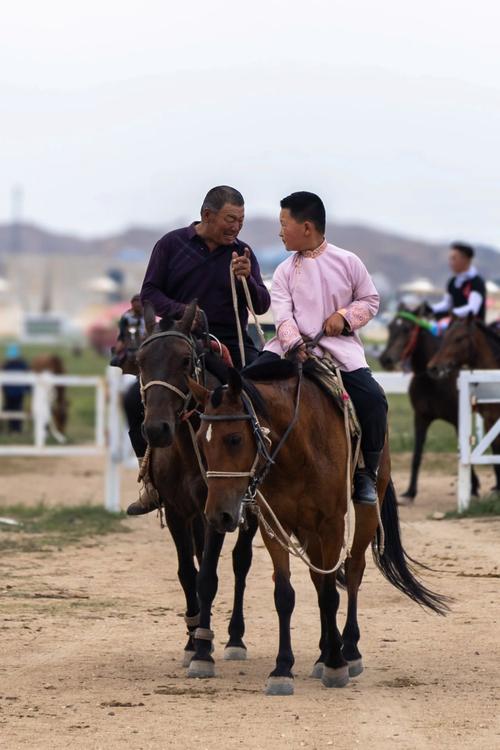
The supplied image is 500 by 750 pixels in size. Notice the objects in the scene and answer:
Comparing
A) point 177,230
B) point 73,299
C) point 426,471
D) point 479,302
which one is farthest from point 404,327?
point 73,299

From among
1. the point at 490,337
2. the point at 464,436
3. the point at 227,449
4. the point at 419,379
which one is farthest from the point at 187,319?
the point at 419,379

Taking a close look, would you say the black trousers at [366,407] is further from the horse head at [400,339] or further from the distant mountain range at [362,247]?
the distant mountain range at [362,247]

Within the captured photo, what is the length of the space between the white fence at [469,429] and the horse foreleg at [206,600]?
690 cm

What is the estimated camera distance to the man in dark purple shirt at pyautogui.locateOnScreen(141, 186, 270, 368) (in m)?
8.44

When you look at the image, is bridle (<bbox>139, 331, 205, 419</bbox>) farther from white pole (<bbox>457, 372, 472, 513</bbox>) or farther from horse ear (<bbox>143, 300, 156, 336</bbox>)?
white pole (<bbox>457, 372, 472, 513</bbox>)

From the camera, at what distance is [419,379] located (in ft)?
57.8

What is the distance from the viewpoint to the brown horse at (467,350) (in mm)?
16844

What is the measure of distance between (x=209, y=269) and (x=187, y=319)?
675 millimetres

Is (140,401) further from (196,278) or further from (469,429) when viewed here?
(469,429)

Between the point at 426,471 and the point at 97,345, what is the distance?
48.1 meters

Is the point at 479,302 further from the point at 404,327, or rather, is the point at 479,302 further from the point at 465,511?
the point at 465,511

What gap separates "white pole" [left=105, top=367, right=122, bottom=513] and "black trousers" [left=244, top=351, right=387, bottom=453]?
8.15 meters

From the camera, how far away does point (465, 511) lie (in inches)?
589

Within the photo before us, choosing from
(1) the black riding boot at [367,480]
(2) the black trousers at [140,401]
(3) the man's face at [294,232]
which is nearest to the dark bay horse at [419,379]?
(2) the black trousers at [140,401]
